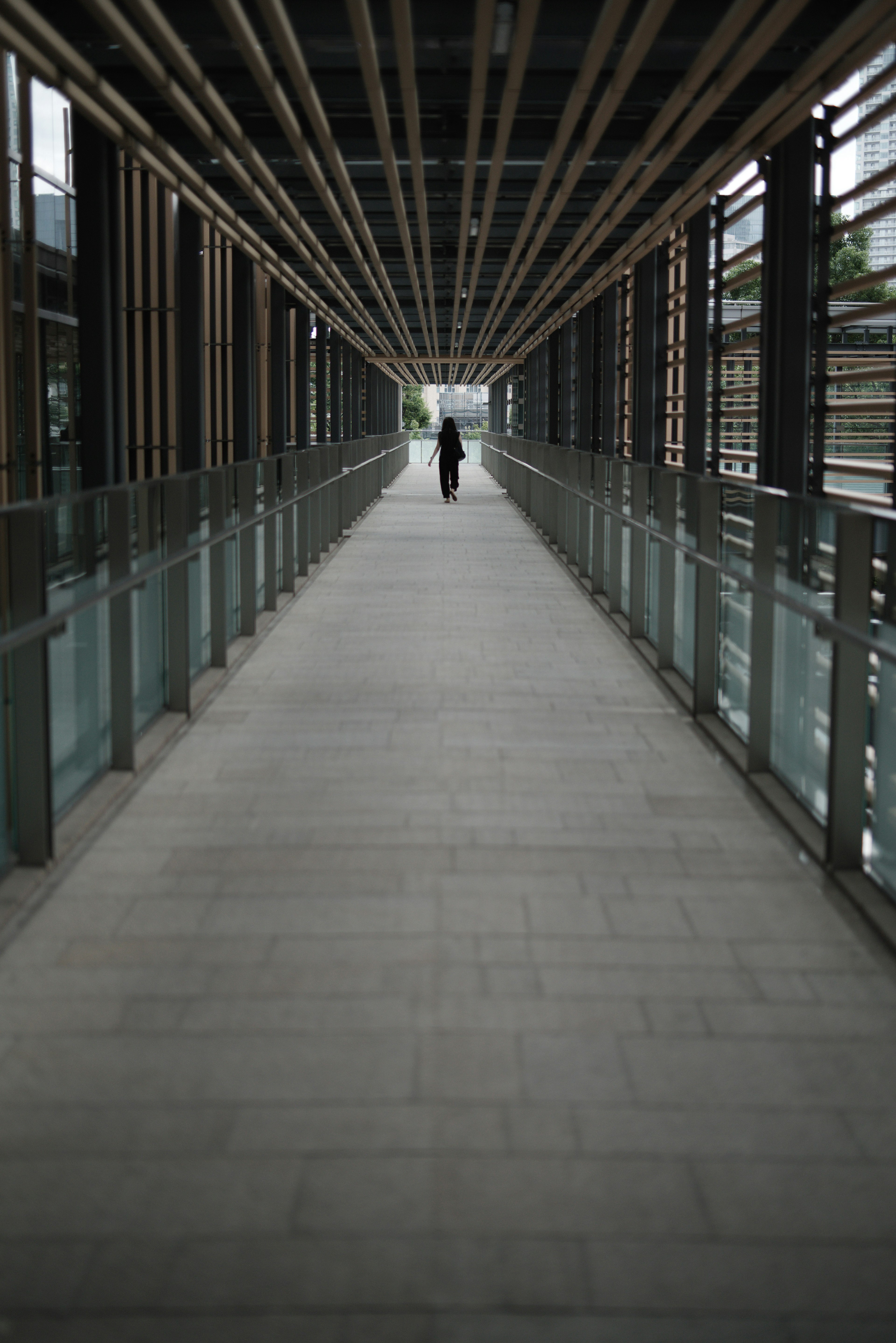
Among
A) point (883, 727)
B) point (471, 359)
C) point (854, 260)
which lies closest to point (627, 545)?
point (883, 727)

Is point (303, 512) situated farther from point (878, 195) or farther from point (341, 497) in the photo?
point (878, 195)

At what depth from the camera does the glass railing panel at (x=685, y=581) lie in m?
6.48

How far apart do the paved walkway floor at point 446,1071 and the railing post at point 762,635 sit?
23 centimetres

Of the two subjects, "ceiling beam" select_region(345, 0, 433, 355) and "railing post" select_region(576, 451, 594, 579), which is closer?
"ceiling beam" select_region(345, 0, 433, 355)

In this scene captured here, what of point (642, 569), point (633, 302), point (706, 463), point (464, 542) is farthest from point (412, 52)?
point (464, 542)

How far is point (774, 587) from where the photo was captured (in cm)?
491

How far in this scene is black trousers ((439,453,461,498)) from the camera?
23219 millimetres

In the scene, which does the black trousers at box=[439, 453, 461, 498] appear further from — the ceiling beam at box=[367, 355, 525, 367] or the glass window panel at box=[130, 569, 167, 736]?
the glass window panel at box=[130, 569, 167, 736]

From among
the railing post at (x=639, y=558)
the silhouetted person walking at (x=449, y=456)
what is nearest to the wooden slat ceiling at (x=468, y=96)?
the railing post at (x=639, y=558)

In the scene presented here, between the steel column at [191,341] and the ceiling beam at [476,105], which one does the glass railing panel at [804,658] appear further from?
the steel column at [191,341]

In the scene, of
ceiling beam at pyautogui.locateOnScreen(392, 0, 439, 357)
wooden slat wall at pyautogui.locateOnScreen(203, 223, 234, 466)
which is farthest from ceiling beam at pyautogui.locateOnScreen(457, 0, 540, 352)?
wooden slat wall at pyautogui.locateOnScreen(203, 223, 234, 466)

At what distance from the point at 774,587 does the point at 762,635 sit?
0.28 meters

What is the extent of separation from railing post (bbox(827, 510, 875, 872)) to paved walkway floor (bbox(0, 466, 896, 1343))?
0.17 meters

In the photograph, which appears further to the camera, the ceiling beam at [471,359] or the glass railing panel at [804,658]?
the ceiling beam at [471,359]
